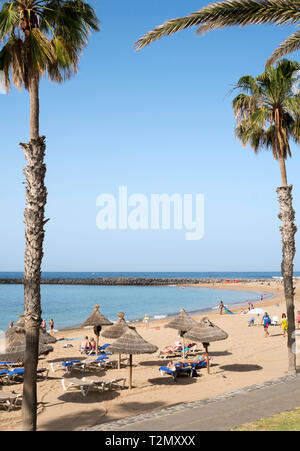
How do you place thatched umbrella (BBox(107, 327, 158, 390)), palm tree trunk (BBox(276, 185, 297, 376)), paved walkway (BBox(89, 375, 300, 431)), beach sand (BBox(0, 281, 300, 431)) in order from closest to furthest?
paved walkway (BBox(89, 375, 300, 431))
beach sand (BBox(0, 281, 300, 431))
thatched umbrella (BBox(107, 327, 158, 390))
palm tree trunk (BBox(276, 185, 297, 376))

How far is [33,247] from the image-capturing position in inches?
341

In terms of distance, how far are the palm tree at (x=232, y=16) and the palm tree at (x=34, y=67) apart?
2.13 meters

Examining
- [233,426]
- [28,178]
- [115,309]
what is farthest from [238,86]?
[115,309]

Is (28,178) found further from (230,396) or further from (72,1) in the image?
(230,396)

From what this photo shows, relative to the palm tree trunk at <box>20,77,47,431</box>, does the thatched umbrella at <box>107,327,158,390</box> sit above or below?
below

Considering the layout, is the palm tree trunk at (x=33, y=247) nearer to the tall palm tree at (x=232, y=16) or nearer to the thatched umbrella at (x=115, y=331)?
the tall palm tree at (x=232, y=16)

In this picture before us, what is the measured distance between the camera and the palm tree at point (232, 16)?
8.46 m

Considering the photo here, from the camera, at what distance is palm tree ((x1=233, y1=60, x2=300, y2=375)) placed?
49.0 feet

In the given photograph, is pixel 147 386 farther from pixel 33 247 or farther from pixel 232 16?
pixel 232 16

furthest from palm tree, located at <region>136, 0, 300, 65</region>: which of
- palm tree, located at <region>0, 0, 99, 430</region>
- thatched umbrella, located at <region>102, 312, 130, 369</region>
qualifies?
thatched umbrella, located at <region>102, 312, 130, 369</region>

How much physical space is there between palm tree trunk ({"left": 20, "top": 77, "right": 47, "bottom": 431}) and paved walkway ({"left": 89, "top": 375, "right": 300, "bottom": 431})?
6.48ft

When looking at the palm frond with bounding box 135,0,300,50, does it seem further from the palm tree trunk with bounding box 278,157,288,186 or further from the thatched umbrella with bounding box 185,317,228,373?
the thatched umbrella with bounding box 185,317,228,373
